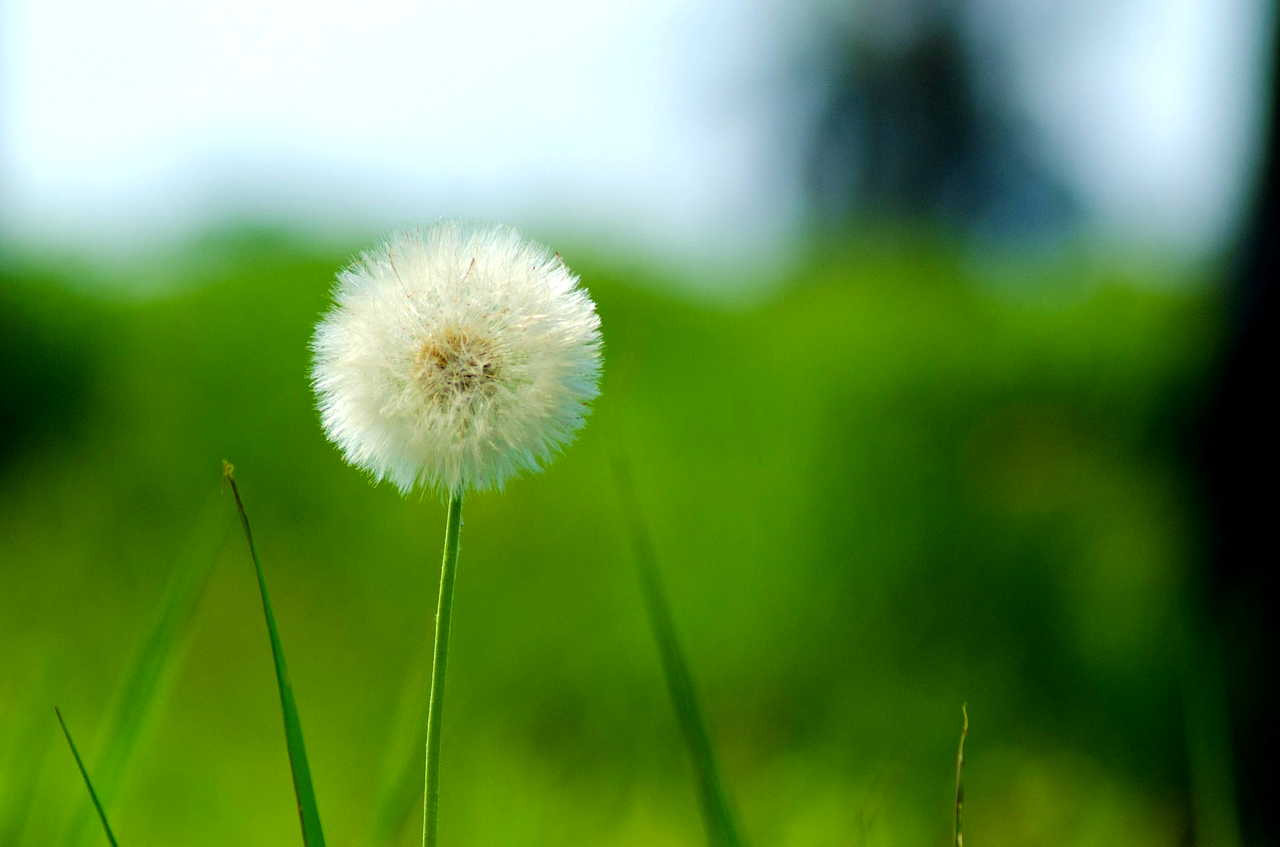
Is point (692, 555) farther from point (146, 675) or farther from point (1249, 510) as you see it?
point (146, 675)

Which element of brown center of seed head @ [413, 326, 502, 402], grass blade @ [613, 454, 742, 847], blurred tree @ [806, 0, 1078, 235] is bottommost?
grass blade @ [613, 454, 742, 847]

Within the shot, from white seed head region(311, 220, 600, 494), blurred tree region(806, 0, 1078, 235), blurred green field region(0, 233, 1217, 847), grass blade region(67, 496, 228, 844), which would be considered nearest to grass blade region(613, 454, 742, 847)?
white seed head region(311, 220, 600, 494)

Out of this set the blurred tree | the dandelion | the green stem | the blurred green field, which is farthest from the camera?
the blurred tree

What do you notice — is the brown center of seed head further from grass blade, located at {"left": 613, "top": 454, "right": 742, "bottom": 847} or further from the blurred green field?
the blurred green field

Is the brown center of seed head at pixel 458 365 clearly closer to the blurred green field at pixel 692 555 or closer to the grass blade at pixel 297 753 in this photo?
the grass blade at pixel 297 753

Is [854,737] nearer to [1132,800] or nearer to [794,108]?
[1132,800]

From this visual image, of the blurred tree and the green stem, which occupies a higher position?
the blurred tree

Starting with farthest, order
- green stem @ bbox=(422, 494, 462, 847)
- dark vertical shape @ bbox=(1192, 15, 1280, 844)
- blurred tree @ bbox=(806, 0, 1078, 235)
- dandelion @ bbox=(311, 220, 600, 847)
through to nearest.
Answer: blurred tree @ bbox=(806, 0, 1078, 235), dark vertical shape @ bbox=(1192, 15, 1280, 844), dandelion @ bbox=(311, 220, 600, 847), green stem @ bbox=(422, 494, 462, 847)

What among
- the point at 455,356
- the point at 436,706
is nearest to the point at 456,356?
the point at 455,356
